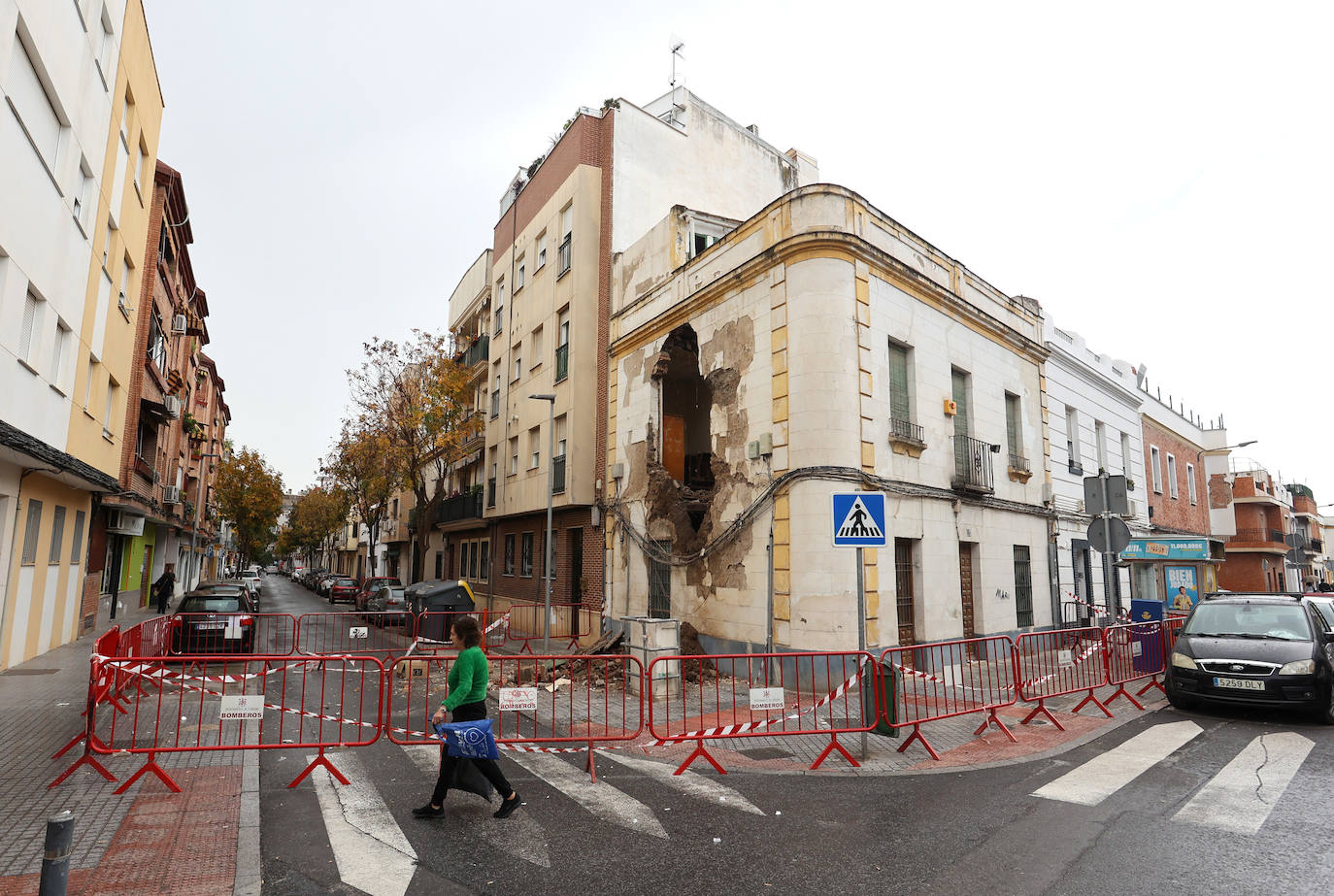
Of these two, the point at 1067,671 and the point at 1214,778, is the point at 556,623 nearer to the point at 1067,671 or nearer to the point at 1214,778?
the point at 1067,671

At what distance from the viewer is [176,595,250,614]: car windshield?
48.3ft

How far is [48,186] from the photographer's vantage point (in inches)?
452

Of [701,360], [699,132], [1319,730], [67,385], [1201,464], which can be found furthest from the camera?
[1201,464]

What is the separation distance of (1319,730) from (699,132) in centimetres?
1994

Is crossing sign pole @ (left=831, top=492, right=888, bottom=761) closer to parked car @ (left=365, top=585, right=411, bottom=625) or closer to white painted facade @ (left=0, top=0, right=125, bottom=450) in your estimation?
white painted facade @ (left=0, top=0, right=125, bottom=450)

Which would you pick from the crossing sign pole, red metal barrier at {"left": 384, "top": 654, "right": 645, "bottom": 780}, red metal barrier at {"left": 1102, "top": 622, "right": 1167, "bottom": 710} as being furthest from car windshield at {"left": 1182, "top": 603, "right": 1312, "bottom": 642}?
red metal barrier at {"left": 384, "top": 654, "right": 645, "bottom": 780}

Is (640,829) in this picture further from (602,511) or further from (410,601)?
(410,601)

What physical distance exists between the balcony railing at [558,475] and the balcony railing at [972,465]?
398 inches

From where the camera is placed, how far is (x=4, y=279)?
10109 millimetres

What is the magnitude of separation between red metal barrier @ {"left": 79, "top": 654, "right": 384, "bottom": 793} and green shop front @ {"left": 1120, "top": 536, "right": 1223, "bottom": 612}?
13.5m

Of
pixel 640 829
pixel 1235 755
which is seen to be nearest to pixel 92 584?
pixel 640 829

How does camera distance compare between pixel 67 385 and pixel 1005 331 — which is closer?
pixel 67 385

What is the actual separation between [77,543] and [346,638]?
630 cm

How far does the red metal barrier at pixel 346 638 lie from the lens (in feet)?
50.8
